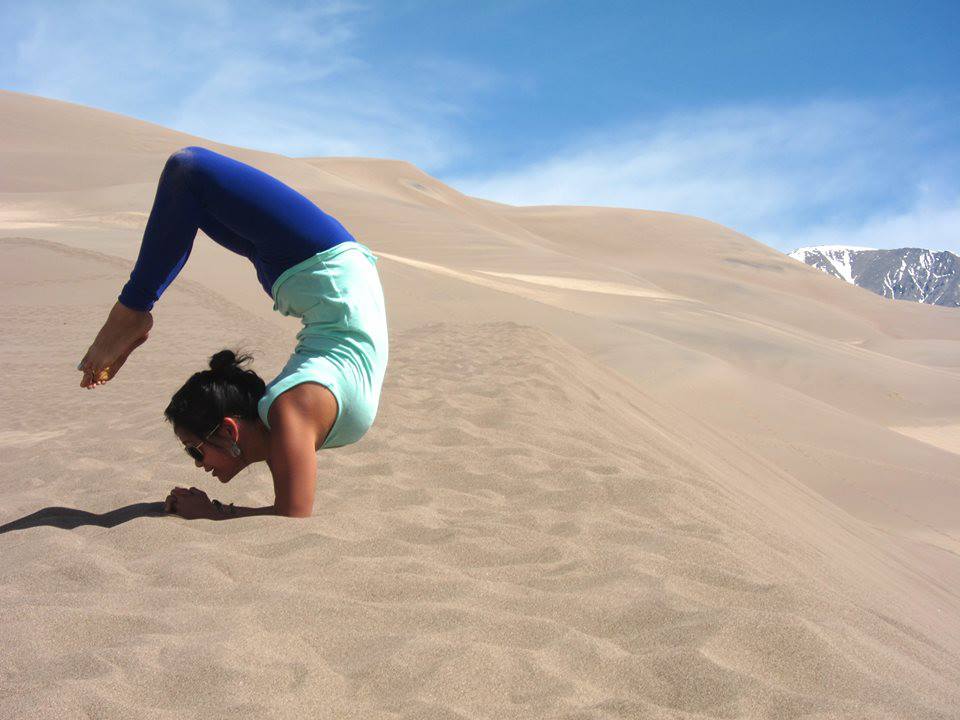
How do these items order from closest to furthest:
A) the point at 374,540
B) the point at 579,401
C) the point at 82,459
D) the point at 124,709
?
the point at 124,709
the point at 374,540
the point at 82,459
the point at 579,401

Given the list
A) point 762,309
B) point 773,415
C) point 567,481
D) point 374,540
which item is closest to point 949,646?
point 567,481

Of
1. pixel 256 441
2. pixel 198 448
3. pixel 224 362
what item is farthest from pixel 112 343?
pixel 256 441

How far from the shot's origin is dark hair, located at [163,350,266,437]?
9.30ft

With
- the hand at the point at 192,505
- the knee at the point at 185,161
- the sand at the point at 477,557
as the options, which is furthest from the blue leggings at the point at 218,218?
the sand at the point at 477,557

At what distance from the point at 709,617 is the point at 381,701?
0.94m

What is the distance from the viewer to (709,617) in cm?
230

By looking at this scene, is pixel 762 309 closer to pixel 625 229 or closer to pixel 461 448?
pixel 625 229

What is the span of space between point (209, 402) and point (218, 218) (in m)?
0.67

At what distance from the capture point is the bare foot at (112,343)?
3.09 m

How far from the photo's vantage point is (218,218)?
3043mm

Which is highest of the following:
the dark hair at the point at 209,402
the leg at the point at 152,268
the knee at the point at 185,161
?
A: the knee at the point at 185,161

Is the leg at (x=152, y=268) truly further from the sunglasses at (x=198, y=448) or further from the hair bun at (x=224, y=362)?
the sunglasses at (x=198, y=448)

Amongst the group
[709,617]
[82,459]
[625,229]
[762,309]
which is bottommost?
[82,459]

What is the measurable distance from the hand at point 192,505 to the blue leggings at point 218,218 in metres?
0.68
